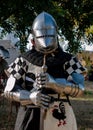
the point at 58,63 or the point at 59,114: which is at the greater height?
the point at 58,63

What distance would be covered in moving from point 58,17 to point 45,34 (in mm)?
4935

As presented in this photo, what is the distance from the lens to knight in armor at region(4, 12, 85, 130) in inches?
156

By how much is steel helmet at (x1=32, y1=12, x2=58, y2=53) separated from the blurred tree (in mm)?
4548

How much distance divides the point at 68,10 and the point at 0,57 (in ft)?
7.83

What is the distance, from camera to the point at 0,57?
8.37m

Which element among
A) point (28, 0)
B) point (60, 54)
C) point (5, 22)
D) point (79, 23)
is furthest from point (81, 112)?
point (60, 54)

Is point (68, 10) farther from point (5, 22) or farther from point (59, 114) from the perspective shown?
point (59, 114)

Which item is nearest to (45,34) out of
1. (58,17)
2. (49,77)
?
(49,77)

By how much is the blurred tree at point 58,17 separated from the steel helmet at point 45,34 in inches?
179

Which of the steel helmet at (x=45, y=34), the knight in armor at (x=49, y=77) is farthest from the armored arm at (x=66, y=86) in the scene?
the steel helmet at (x=45, y=34)

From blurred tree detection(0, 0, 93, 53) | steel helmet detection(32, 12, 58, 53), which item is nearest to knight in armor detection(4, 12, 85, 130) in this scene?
steel helmet detection(32, 12, 58, 53)

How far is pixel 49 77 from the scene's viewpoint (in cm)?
388

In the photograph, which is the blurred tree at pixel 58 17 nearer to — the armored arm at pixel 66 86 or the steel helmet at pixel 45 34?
the steel helmet at pixel 45 34

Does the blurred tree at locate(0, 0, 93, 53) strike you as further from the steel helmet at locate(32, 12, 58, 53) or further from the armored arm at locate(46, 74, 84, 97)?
the armored arm at locate(46, 74, 84, 97)
